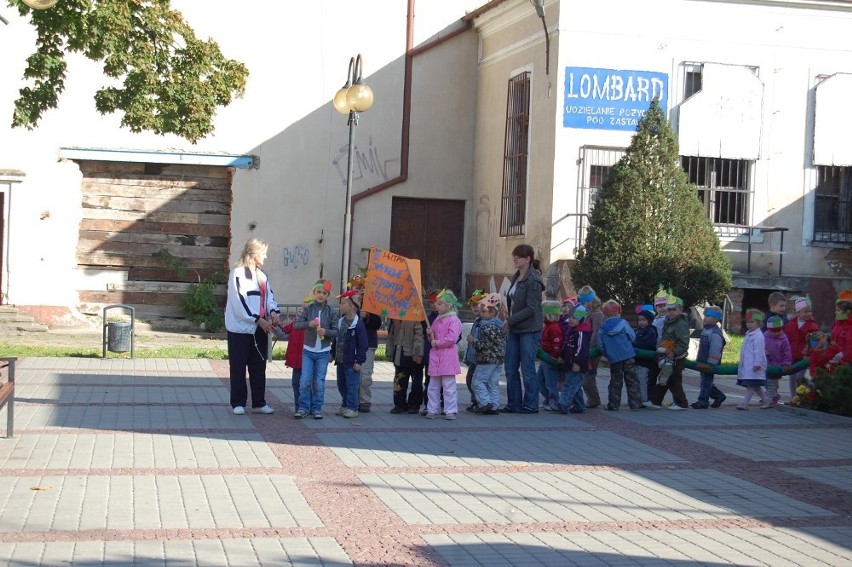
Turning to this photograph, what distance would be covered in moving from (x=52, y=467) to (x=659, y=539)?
14.9 feet

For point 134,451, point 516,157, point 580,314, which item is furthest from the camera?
point 516,157

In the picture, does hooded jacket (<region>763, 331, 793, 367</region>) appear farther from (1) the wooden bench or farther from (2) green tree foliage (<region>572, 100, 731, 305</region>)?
(1) the wooden bench

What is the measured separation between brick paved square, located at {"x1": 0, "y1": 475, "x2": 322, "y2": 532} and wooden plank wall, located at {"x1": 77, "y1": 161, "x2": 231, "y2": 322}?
1614 centimetres

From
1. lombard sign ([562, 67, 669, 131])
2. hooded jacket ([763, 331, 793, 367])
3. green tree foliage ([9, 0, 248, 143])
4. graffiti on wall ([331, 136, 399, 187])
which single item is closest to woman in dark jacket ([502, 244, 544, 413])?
hooded jacket ([763, 331, 793, 367])

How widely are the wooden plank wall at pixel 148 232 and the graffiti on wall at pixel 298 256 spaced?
1296mm

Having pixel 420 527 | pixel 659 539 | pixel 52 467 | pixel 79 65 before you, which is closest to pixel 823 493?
pixel 659 539

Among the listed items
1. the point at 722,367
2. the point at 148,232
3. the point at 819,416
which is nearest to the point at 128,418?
the point at 722,367

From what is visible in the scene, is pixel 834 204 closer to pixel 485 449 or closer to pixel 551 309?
pixel 551 309

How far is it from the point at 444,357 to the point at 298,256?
13.2 meters

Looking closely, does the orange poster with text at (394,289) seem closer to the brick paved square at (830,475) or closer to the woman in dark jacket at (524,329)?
the woman in dark jacket at (524,329)

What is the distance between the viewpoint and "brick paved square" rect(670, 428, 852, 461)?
10.0 m

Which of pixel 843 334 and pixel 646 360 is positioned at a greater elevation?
pixel 843 334

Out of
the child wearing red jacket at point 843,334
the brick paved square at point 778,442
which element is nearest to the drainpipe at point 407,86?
the child wearing red jacket at point 843,334

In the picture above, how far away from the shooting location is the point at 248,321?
11641 millimetres
